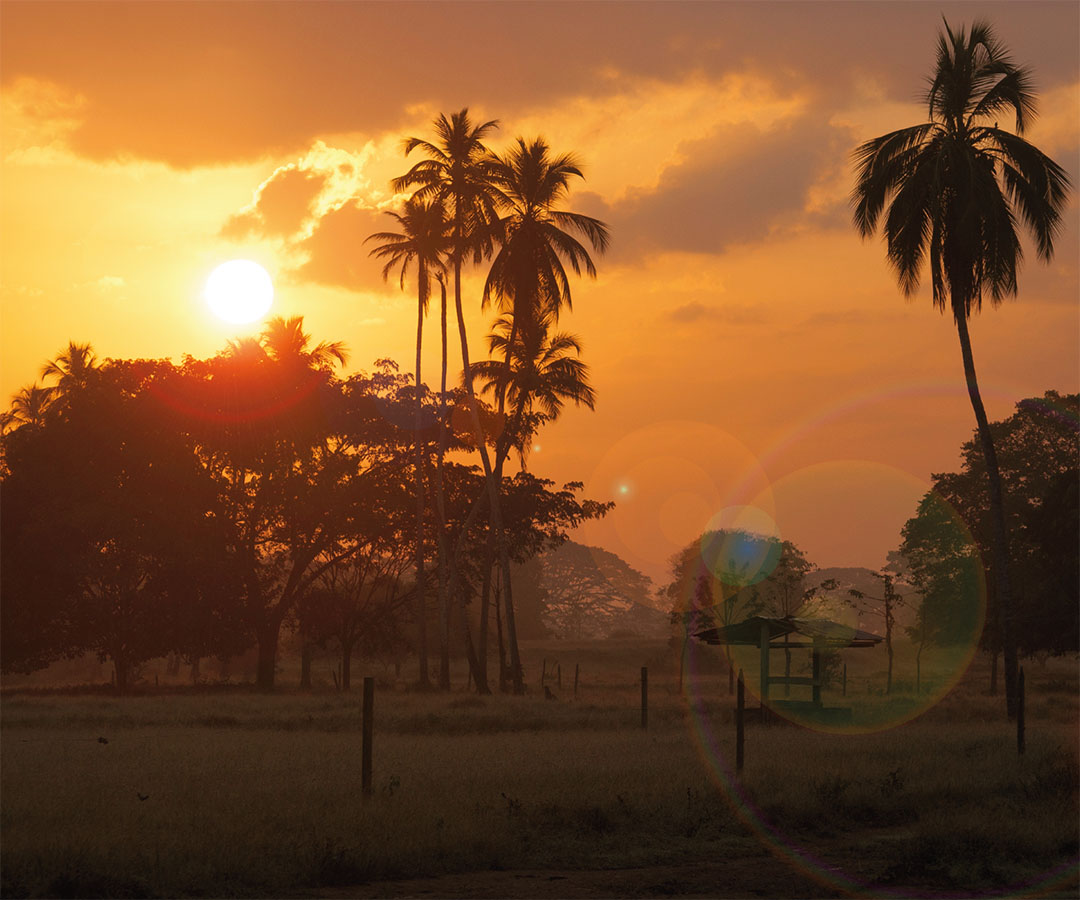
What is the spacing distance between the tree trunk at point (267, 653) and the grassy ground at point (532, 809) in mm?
22978

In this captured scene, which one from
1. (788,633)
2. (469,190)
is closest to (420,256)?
(469,190)

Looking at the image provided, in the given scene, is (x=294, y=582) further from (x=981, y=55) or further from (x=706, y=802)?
(x=706, y=802)

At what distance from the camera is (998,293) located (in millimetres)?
32438

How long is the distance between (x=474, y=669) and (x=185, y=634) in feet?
38.7

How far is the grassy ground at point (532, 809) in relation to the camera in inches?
446

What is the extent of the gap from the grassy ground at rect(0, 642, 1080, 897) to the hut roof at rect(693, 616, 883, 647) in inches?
203

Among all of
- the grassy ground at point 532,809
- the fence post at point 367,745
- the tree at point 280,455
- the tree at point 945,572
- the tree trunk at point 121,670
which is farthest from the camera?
the tree at point 945,572

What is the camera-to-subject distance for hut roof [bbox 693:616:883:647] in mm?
33156

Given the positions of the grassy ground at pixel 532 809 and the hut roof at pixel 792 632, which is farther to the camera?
the hut roof at pixel 792 632

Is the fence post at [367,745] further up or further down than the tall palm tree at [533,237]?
further down

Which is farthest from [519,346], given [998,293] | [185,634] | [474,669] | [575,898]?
[575,898]

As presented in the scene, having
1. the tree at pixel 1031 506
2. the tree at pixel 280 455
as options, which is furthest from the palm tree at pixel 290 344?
the tree at pixel 1031 506

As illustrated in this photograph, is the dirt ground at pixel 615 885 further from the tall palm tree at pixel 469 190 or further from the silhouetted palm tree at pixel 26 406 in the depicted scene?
the silhouetted palm tree at pixel 26 406

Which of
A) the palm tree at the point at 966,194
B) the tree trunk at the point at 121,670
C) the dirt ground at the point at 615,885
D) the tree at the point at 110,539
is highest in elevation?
the palm tree at the point at 966,194
